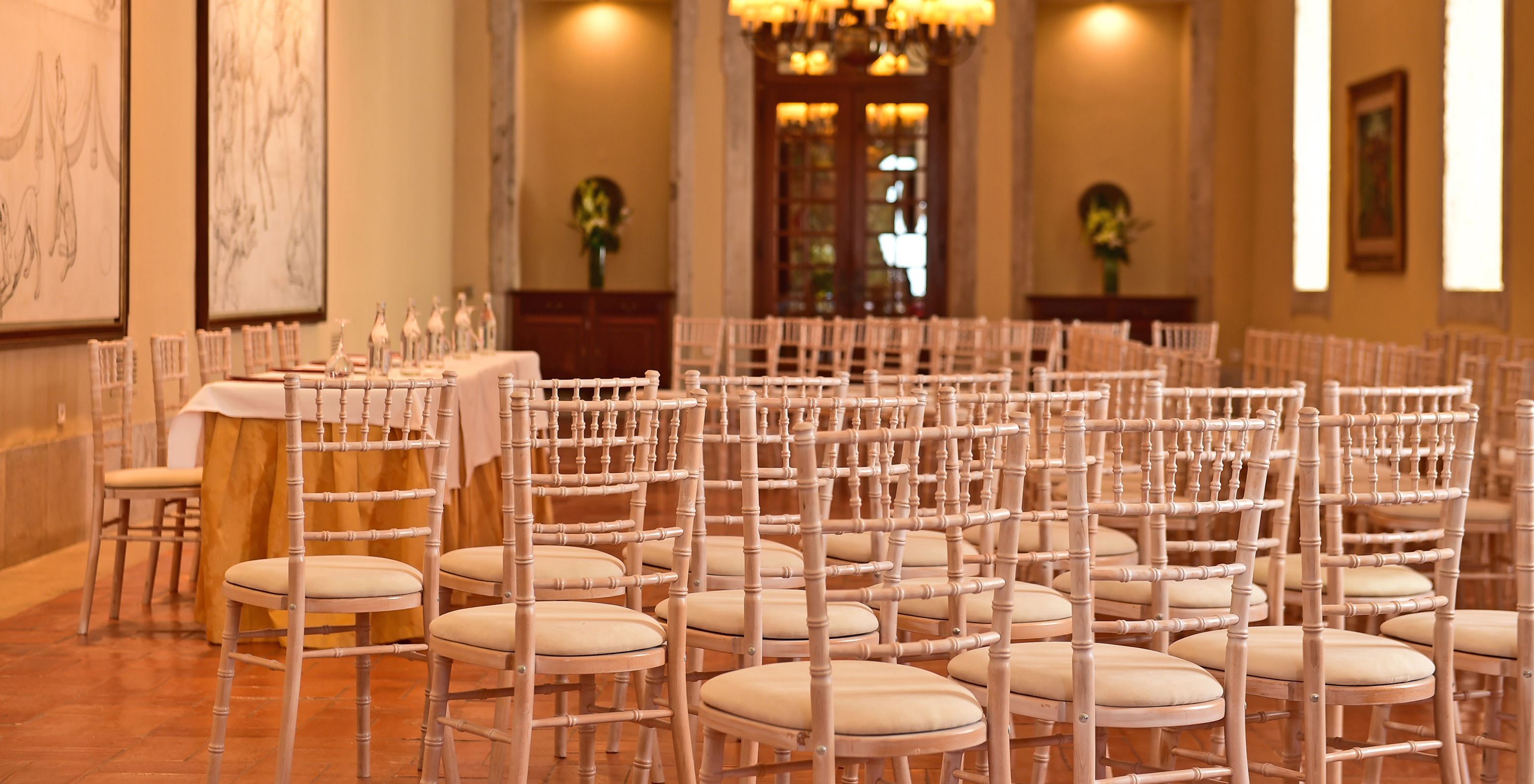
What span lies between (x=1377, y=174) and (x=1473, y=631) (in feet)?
25.8

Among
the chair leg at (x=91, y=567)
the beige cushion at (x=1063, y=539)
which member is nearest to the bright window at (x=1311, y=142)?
the beige cushion at (x=1063, y=539)

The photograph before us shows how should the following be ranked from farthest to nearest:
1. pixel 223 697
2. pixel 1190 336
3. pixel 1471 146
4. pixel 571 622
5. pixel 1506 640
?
pixel 1190 336 < pixel 1471 146 < pixel 223 697 < pixel 1506 640 < pixel 571 622

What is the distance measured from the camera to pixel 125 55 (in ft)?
22.8

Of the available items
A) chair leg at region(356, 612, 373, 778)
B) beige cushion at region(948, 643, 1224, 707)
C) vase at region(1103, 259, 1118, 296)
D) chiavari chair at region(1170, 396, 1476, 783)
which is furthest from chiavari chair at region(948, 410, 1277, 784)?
vase at region(1103, 259, 1118, 296)

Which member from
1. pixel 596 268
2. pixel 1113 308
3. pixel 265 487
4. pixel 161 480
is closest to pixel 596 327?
pixel 596 268

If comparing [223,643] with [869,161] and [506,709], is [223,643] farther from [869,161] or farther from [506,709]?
[869,161]

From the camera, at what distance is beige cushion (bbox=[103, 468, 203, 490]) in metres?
5.03

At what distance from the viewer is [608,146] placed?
13.7 meters

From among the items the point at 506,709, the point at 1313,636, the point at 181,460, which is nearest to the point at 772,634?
the point at 506,709

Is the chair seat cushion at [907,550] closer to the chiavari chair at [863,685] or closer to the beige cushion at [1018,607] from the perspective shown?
the beige cushion at [1018,607]

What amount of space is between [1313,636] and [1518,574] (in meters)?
0.59

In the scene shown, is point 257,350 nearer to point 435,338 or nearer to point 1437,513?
point 435,338

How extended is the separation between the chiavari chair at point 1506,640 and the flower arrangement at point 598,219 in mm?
10451

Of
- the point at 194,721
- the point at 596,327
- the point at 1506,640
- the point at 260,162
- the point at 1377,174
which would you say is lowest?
the point at 194,721
